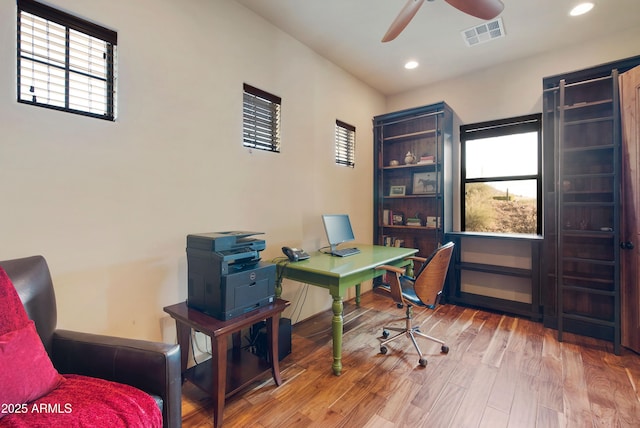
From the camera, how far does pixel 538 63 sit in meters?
3.23

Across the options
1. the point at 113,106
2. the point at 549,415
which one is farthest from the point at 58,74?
the point at 549,415

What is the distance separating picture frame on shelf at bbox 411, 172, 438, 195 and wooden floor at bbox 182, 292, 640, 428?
181 centimetres

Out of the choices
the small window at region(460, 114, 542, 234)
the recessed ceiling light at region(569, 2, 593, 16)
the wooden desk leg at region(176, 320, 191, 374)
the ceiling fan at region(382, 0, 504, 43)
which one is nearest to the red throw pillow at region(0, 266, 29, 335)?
the wooden desk leg at region(176, 320, 191, 374)

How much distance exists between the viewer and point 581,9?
2.47 metres

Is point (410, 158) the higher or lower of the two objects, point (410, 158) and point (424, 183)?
the higher

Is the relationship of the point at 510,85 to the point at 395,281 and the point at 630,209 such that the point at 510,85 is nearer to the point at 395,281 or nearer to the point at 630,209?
the point at 630,209

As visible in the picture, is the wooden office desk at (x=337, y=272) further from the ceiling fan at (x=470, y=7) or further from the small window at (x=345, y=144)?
the ceiling fan at (x=470, y=7)

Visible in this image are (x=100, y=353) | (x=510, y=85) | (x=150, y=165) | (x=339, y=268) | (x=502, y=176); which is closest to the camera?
(x=100, y=353)

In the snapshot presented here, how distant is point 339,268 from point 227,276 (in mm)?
908

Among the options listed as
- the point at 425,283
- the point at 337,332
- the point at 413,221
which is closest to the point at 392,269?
the point at 425,283

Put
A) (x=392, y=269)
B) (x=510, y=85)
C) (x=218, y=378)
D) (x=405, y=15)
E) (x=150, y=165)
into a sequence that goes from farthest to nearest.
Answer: (x=510, y=85)
(x=392, y=269)
(x=405, y=15)
(x=150, y=165)
(x=218, y=378)

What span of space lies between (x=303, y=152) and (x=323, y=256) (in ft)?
3.68

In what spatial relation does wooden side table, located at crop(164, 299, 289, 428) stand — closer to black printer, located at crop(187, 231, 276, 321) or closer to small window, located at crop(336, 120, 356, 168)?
black printer, located at crop(187, 231, 276, 321)

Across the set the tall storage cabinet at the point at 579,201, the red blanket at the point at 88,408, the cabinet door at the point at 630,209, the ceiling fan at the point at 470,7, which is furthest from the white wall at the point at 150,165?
the cabinet door at the point at 630,209
